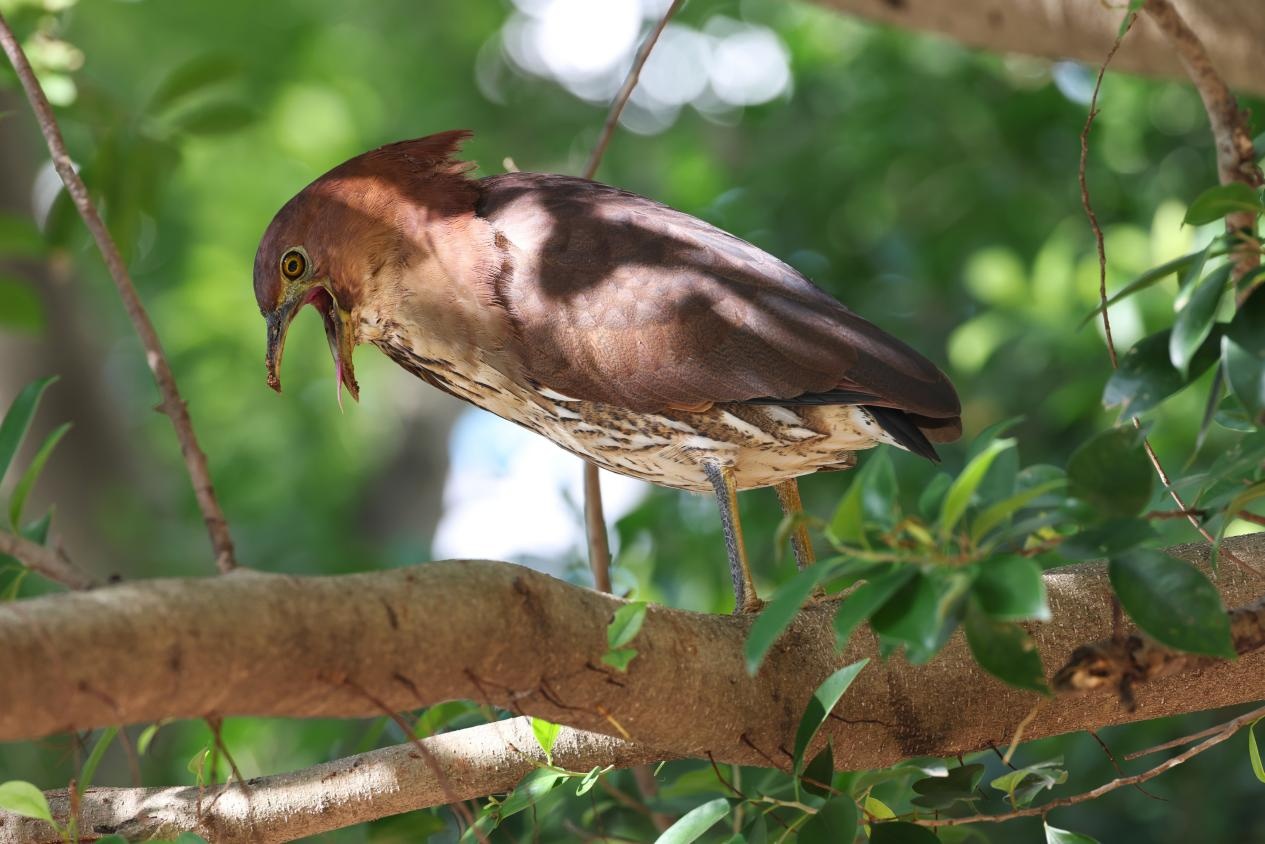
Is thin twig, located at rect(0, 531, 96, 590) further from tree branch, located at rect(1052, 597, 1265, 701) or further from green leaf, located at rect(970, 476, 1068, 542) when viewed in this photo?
tree branch, located at rect(1052, 597, 1265, 701)

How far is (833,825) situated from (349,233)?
1628mm

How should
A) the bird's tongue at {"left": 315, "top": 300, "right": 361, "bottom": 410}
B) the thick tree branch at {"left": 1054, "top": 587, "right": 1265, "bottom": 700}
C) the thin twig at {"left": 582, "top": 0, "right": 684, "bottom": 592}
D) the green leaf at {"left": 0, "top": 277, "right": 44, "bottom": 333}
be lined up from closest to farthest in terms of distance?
1. the thick tree branch at {"left": 1054, "top": 587, "right": 1265, "bottom": 700}
2. the bird's tongue at {"left": 315, "top": 300, "right": 361, "bottom": 410}
3. the thin twig at {"left": 582, "top": 0, "right": 684, "bottom": 592}
4. the green leaf at {"left": 0, "top": 277, "right": 44, "bottom": 333}

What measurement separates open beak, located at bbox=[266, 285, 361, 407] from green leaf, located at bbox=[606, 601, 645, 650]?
3.95 feet

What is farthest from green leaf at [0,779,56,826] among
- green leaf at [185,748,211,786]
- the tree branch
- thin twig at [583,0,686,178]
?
thin twig at [583,0,686,178]

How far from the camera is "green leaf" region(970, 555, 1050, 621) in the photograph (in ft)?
4.20

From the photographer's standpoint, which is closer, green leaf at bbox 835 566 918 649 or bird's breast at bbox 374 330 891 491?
green leaf at bbox 835 566 918 649

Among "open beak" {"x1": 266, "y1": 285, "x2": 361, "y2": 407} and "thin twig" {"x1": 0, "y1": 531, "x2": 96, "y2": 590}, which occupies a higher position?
"open beak" {"x1": 266, "y1": 285, "x2": 361, "y2": 407}

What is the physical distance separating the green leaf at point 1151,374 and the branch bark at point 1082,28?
2189 mm

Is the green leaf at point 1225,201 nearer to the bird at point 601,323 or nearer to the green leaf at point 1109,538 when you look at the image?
the green leaf at point 1109,538

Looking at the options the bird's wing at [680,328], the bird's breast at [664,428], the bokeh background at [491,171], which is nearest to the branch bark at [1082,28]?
the bokeh background at [491,171]

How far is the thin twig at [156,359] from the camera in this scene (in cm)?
173

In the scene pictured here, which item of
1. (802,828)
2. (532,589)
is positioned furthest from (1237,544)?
(532,589)

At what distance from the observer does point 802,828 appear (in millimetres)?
1765

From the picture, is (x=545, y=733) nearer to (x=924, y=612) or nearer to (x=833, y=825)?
(x=833, y=825)
